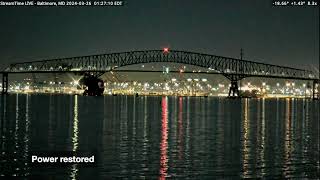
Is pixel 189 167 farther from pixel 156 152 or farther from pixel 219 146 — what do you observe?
pixel 219 146

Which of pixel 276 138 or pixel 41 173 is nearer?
pixel 41 173

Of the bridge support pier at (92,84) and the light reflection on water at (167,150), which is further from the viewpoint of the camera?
the bridge support pier at (92,84)

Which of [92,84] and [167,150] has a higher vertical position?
[92,84]

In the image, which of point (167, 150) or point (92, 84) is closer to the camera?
point (167, 150)

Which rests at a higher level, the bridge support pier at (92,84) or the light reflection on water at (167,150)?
the bridge support pier at (92,84)

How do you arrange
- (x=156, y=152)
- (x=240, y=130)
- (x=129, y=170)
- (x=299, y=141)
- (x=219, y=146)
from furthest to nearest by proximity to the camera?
(x=240, y=130) → (x=299, y=141) → (x=219, y=146) → (x=156, y=152) → (x=129, y=170)

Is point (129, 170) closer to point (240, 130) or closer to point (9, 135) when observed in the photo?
point (9, 135)

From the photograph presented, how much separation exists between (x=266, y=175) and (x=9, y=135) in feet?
68.5

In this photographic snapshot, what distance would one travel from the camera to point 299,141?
41.1 meters

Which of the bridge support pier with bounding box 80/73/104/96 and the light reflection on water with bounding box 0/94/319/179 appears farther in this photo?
the bridge support pier with bounding box 80/73/104/96

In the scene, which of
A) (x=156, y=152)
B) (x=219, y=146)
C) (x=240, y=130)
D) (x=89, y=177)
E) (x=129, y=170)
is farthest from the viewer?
(x=240, y=130)

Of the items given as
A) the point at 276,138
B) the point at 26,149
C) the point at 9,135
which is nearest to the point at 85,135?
the point at 9,135

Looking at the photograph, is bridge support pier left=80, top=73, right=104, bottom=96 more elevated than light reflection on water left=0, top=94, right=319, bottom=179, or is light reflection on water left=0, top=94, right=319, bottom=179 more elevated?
bridge support pier left=80, top=73, right=104, bottom=96

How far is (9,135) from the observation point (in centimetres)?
4159
